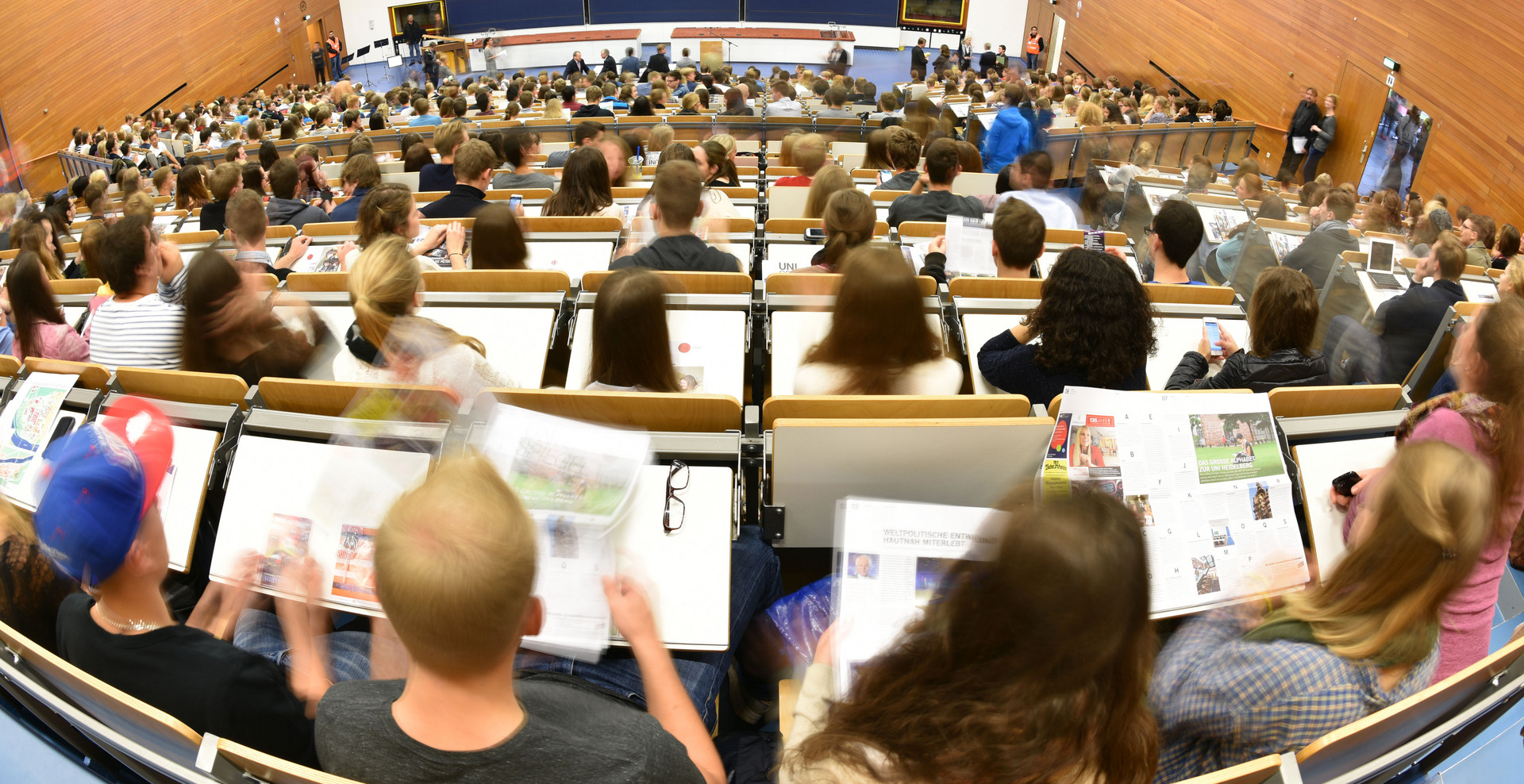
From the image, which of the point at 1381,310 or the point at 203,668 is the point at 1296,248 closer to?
the point at 1381,310

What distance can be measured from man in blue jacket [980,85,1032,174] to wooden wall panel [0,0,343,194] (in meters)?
12.1

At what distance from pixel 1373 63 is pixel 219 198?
1080cm

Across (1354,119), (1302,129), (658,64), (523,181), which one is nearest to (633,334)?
(523,181)

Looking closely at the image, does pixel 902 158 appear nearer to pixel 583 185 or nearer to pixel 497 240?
pixel 583 185

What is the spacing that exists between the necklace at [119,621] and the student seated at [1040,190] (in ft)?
13.9

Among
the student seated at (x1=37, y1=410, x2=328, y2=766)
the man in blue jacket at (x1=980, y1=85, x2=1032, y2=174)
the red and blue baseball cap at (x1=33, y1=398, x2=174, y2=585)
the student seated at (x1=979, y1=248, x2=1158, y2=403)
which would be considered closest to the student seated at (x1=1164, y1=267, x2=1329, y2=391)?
the student seated at (x1=979, y1=248, x2=1158, y2=403)

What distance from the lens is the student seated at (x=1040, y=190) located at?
15.2ft

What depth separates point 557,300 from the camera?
9.62 feet

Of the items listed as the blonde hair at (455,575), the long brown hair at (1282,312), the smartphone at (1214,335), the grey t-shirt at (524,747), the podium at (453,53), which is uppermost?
the blonde hair at (455,575)

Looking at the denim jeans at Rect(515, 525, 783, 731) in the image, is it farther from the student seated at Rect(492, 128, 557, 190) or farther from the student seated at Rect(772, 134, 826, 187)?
the student seated at Rect(492, 128, 557, 190)

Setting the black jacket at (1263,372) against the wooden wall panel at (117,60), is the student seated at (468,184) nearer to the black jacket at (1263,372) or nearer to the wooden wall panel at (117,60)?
the black jacket at (1263,372)

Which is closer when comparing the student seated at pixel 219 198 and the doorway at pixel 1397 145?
the student seated at pixel 219 198

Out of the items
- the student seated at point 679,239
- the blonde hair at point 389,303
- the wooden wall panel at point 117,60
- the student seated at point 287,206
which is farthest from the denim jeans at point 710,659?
the wooden wall panel at point 117,60

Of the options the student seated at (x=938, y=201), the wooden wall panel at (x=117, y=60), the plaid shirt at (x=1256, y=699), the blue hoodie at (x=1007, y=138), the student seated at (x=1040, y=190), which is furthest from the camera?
the wooden wall panel at (x=117, y=60)
